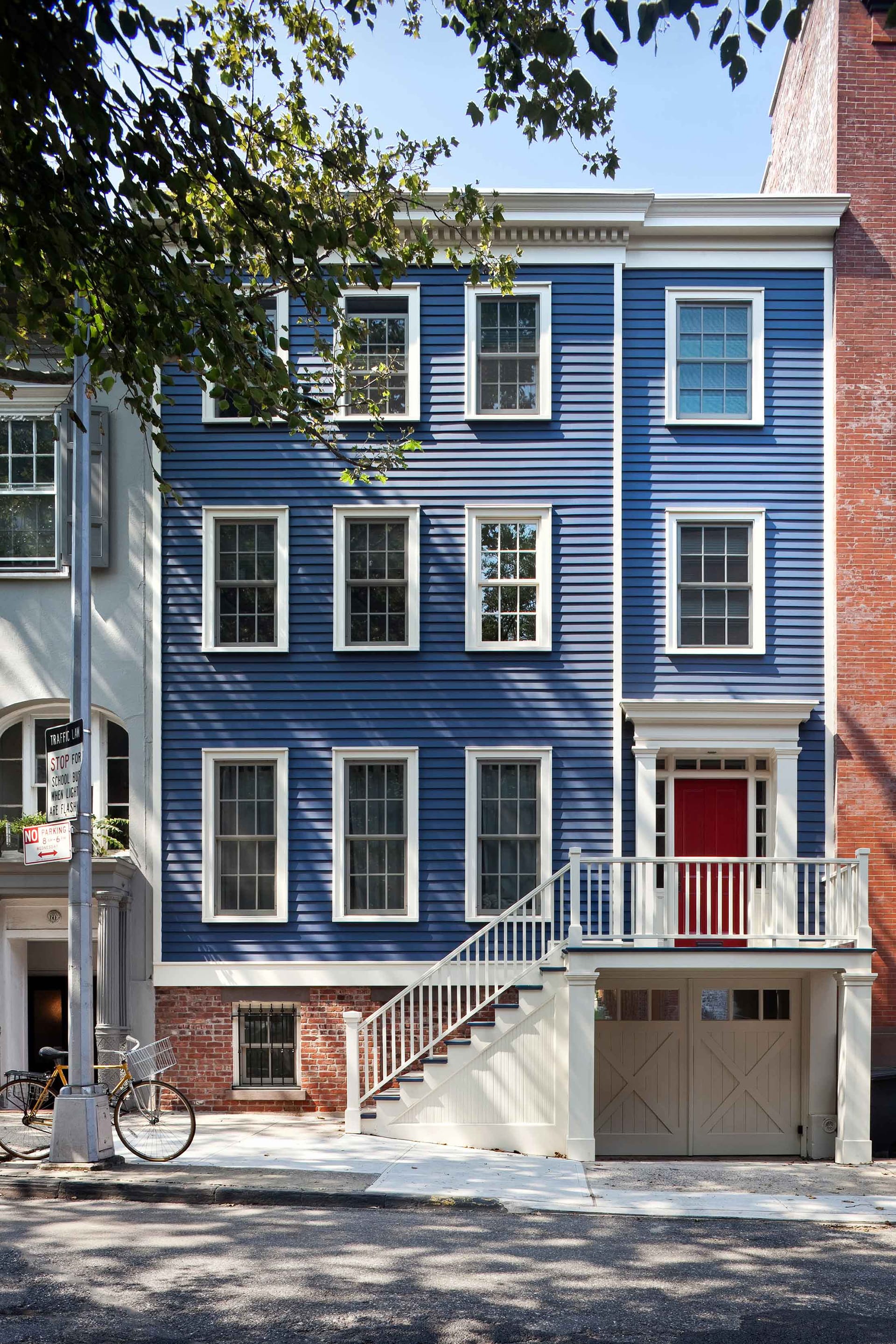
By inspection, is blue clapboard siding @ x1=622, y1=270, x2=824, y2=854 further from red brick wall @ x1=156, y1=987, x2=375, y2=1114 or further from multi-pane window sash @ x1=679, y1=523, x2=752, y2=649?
red brick wall @ x1=156, y1=987, x2=375, y2=1114

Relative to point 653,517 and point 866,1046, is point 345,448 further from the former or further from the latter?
point 866,1046

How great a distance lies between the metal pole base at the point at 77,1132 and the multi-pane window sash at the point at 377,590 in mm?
6838

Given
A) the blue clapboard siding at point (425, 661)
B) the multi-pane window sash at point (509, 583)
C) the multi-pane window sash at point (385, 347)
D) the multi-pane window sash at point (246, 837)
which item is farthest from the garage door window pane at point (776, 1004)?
the multi-pane window sash at point (385, 347)

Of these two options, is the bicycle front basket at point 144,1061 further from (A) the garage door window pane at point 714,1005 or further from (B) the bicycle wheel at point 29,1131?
(A) the garage door window pane at point 714,1005

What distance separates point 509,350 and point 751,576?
428 cm

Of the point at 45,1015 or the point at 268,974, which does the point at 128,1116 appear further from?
the point at 45,1015

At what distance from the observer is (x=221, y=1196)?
34.8 feet

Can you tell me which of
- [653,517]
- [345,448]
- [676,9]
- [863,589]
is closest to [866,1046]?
[863,589]

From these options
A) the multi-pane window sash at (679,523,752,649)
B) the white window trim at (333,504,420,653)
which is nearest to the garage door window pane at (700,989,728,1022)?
the multi-pane window sash at (679,523,752,649)

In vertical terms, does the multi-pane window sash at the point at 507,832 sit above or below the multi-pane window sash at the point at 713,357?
below

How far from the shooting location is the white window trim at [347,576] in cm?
1634

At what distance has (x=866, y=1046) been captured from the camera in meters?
13.8

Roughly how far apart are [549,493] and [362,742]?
3978mm

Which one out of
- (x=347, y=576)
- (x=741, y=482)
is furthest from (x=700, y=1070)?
(x=347, y=576)
